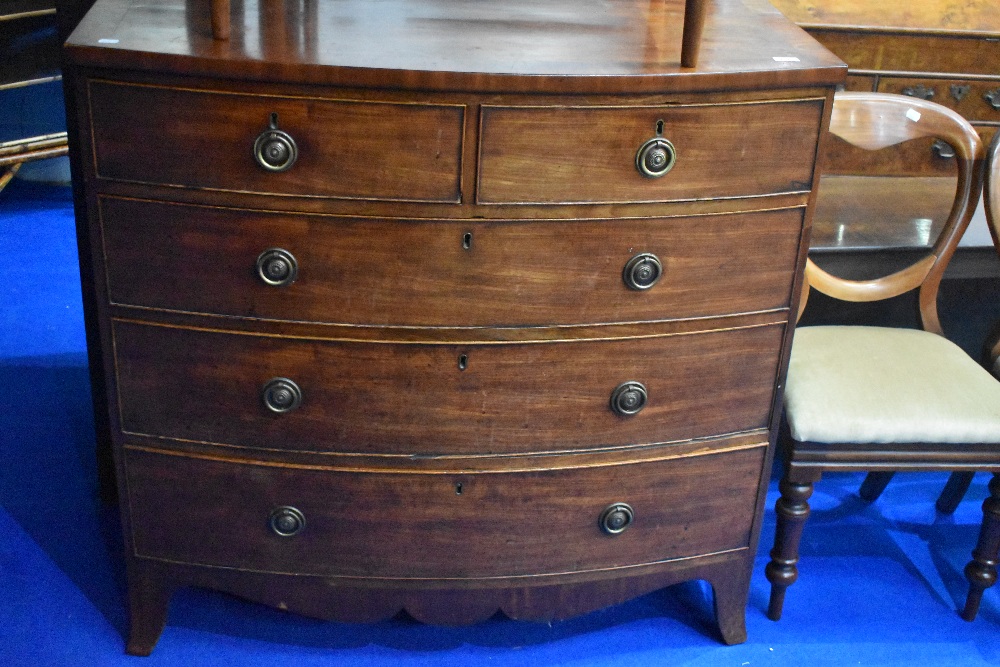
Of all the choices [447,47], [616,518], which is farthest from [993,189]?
[447,47]

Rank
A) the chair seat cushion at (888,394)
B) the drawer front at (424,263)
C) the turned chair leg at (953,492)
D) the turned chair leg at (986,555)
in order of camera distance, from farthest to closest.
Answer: the turned chair leg at (953,492), the turned chair leg at (986,555), the chair seat cushion at (888,394), the drawer front at (424,263)

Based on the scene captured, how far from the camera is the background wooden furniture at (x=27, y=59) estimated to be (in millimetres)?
3426

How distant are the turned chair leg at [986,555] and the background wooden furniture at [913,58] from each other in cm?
101

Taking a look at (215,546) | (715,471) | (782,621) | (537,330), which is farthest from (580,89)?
(782,621)

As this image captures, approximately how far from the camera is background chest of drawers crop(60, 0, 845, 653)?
1.50 metres

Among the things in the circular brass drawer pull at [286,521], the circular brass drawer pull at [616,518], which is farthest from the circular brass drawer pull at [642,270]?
the circular brass drawer pull at [286,521]

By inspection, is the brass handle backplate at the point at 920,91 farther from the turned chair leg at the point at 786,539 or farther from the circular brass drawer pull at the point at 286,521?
the circular brass drawer pull at the point at 286,521

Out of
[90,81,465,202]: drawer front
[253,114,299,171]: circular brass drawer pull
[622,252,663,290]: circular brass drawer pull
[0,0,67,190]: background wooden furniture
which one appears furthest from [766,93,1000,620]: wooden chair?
[0,0,67,190]: background wooden furniture

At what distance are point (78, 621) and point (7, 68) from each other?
216cm

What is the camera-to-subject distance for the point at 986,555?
2104 mm

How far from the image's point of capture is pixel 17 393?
2.70 metres

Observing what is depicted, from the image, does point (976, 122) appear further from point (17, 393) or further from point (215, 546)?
point (17, 393)

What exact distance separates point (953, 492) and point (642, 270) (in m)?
1.27

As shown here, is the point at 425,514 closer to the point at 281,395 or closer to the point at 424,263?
the point at 281,395
